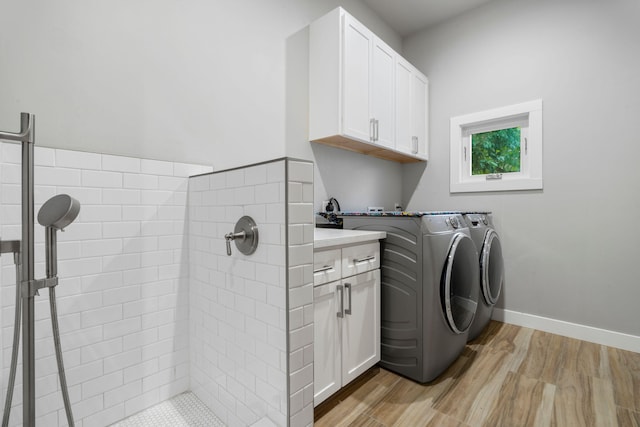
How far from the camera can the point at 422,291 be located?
1554mm

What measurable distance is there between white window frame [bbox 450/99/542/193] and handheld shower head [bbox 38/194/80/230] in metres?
2.85

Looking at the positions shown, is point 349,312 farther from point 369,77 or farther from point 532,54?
point 532,54

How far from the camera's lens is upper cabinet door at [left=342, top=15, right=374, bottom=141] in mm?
2021

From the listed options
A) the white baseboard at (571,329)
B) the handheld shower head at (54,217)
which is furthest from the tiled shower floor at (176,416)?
the white baseboard at (571,329)

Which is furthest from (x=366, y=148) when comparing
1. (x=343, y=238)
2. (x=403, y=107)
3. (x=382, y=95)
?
(x=343, y=238)

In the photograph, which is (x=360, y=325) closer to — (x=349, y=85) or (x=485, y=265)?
(x=485, y=265)

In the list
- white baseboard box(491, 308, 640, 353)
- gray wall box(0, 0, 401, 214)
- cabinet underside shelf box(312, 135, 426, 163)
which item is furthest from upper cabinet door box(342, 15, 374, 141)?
white baseboard box(491, 308, 640, 353)

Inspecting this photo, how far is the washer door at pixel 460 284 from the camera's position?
5.24ft

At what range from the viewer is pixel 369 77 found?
2.23 m

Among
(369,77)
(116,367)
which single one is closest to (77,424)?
(116,367)

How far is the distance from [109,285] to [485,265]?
86.1 inches

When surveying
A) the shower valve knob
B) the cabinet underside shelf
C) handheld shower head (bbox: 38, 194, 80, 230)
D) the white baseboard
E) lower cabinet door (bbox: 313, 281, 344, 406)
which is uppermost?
the cabinet underside shelf

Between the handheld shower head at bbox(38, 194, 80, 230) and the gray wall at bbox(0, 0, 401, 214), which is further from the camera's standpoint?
the gray wall at bbox(0, 0, 401, 214)

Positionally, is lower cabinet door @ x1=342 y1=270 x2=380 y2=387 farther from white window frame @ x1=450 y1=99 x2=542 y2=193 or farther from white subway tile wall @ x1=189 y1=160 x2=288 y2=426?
white window frame @ x1=450 y1=99 x2=542 y2=193
